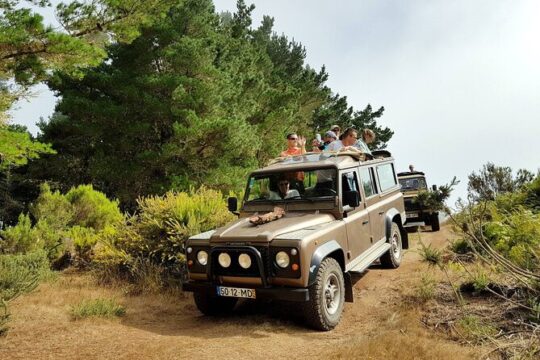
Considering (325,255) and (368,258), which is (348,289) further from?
(368,258)

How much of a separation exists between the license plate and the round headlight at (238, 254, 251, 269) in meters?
0.28

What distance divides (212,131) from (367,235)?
34.8ft

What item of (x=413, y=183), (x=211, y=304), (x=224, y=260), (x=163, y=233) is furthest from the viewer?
(x=413, y=183)

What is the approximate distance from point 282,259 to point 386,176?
4.09 meters

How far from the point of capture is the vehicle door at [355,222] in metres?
5.52

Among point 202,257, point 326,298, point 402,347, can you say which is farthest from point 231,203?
point 402,347

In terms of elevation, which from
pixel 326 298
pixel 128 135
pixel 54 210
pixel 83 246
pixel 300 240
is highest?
pixel 128 135

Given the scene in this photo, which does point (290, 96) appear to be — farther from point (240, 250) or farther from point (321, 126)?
point (240, 250)

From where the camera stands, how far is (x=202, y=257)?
4.99m

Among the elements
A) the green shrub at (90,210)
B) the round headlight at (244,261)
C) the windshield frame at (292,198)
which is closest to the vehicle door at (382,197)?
the windshield frame at (292,198)

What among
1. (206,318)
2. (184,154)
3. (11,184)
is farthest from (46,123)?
(206,318)

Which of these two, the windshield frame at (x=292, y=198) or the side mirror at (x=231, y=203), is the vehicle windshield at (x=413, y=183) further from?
the side mirror at (x=231, y=203)

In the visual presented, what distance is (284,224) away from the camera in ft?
16.4

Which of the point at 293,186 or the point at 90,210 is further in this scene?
the point at 90,210
